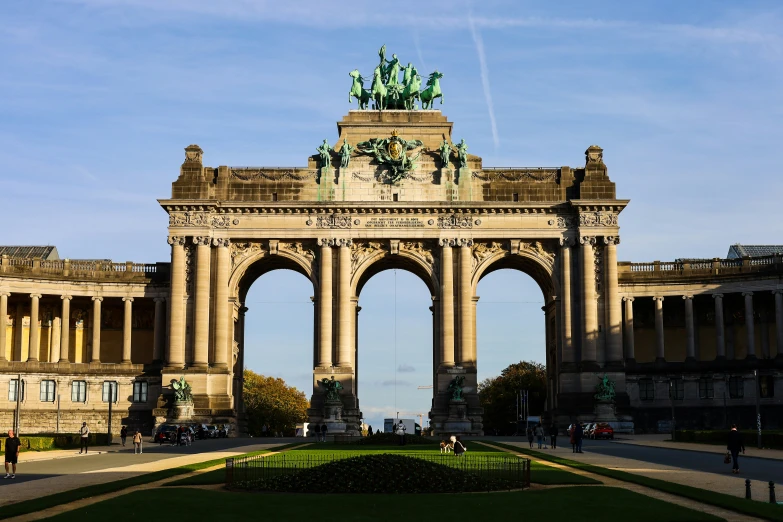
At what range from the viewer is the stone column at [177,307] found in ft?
327

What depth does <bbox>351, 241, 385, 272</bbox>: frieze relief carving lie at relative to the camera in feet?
336

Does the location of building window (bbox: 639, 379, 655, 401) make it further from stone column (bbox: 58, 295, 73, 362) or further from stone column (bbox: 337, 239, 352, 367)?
stone column (bbox: 58, 295, 73, 362)

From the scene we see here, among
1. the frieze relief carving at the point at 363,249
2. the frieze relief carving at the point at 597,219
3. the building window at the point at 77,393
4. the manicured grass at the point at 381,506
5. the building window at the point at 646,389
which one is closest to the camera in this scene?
the manicured grass at the point at 381,506

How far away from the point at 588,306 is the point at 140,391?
43.4 m

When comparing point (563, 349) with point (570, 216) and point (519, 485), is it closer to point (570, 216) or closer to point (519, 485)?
point (570, 216)

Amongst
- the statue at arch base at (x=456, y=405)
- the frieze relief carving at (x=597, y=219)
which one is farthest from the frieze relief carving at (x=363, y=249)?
the frieze relief carving at (x=597, y=219)

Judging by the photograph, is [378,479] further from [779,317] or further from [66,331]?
[779,317]

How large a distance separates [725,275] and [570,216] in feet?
56.4

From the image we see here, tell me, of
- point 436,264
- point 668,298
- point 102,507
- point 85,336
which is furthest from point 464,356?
point 102,507

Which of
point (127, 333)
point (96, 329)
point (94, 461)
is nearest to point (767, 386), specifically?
point (127, 333)

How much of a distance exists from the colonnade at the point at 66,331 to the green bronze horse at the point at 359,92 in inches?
1074

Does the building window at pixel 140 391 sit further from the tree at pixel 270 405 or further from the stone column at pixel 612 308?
the tree at pixel 270 405

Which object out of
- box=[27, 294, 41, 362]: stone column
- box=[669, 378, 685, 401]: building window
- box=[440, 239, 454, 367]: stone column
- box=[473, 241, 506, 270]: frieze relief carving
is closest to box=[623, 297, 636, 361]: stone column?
box=[669, 378, 685, 401]: building window

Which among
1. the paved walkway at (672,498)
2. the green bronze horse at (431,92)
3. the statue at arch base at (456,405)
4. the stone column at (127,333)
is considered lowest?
the paved walkway at (672,498)
